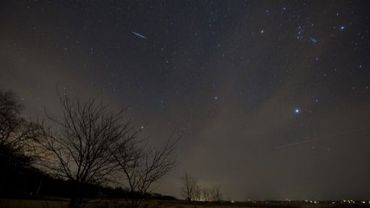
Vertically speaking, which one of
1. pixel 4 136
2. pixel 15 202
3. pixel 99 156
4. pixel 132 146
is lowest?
pixel 15 202

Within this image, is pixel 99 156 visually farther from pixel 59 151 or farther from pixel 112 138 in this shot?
pixel 59 151

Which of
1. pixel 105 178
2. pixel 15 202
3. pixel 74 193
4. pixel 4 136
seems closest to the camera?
pixel 74 193

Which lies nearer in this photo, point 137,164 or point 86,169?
point 86,169

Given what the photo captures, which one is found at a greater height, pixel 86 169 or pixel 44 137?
pixel 44 137

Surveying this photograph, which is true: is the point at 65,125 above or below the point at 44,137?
above

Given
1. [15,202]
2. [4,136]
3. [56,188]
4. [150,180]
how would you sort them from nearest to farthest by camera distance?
[150,180], [15,202], [4,136], [56,188]

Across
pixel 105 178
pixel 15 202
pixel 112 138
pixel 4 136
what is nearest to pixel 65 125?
pixel 112 138

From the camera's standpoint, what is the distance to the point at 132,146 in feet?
28.8

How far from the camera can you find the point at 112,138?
8.19m

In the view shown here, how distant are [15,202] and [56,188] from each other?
64.0ft

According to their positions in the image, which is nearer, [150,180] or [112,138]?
[112,138]

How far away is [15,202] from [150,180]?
13.4 metres

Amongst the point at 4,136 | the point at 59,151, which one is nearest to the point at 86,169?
the point at 59,151

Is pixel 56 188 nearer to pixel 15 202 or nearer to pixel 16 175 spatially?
pixel 16 175
